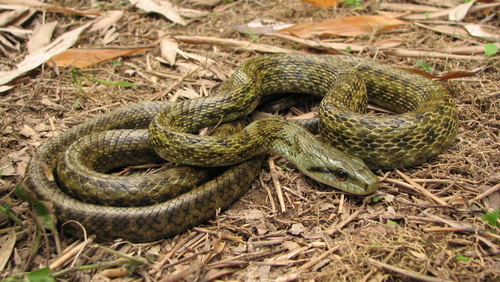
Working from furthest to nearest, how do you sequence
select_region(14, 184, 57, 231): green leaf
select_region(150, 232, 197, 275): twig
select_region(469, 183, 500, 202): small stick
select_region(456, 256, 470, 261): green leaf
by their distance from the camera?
1. select_region(469, 183, 500, 202): small stick
2. select_region(14, 184, 57, 231): green leaf
3. select_region(150, 232, 197, 275): twig
4. select_region(456, 256, 470, 261): green leaf

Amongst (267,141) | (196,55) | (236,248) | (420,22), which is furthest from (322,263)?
(420,22)

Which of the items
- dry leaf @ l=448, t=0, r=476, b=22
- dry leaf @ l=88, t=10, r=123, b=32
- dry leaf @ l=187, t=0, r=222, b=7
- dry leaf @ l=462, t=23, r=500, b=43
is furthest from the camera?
dry leaf @ l=187, t=0, r=222, b=7

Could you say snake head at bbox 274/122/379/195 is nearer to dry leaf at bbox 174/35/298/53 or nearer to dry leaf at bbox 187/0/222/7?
dry leaf at bbox 174/35/298/53

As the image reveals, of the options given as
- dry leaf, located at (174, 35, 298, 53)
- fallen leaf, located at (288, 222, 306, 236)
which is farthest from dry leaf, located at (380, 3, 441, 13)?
fallen leaf, located at (288, 222, 306, 236)

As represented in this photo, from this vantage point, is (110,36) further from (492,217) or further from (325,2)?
(492,217)

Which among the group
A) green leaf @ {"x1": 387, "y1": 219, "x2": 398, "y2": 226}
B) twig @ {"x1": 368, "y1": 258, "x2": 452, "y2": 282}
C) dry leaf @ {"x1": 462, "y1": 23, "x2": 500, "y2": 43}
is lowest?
green leaf @ {"x1": 387, "y1": 219, "x2": 398, "y2": 226}

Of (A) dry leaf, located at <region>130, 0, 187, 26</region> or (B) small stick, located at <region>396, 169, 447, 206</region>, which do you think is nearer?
(B) small stick, located at <region>396, 169, 447, 206</region>

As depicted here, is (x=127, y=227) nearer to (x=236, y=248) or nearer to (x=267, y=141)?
(x=236, y=248)

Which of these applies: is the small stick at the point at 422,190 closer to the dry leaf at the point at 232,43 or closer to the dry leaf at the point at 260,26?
the dry leaf at the point at 232,43
